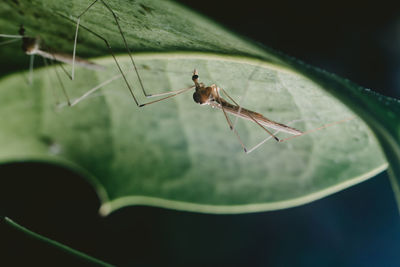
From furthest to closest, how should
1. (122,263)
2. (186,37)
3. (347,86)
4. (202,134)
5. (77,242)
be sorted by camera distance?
(122,263)
(77,242)
(202,134)
(186,37)
(347,86)

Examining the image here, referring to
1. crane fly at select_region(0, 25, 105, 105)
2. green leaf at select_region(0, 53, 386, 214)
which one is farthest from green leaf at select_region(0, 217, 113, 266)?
crane fly at select_region(0, 25, 105, 105)

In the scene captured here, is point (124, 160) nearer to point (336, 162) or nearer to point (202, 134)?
point (202, 134)

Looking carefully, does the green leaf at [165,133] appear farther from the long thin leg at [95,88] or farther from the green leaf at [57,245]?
the green leaf at [57,245]

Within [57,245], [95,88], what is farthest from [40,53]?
[57,245]

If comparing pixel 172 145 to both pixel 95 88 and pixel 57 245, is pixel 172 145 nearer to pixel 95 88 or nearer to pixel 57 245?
pixel 95 88

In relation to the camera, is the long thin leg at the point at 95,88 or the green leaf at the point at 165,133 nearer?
the green leaf at the point at 165,133

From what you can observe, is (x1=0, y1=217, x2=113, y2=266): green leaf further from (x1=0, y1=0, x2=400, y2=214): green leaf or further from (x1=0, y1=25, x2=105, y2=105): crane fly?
(x1=0, y1=25, x2=105, y2=105): crane fly

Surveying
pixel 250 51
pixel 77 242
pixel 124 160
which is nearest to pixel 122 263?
pixel 77 242

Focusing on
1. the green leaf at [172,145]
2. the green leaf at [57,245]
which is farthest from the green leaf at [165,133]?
the green leaf at [57,245]
